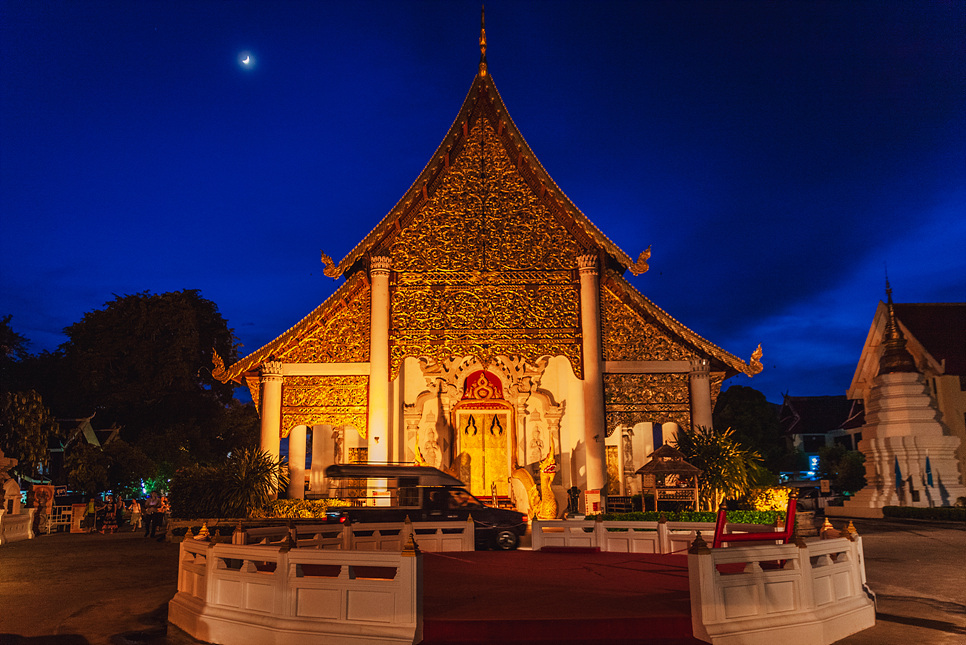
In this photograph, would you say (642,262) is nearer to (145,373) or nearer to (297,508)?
(297,508)

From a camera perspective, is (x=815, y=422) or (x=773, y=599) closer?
(x=773, y=599)

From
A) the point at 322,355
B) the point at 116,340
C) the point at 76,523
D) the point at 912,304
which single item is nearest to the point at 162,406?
the point at 116,340

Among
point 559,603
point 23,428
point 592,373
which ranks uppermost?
point 592,373

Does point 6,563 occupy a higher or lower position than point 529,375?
lower

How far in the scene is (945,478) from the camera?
2216cm

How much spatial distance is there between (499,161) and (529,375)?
6.48 meters

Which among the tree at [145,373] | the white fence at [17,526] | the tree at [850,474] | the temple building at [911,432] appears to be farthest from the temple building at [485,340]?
the tree at [850,474]

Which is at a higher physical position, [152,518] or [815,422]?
[815,422]

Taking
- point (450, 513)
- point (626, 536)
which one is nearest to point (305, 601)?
point (626, 536)

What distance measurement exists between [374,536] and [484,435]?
10.4 m

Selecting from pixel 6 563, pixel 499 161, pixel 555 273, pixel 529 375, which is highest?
pixel 499 161

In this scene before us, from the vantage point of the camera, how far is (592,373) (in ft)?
66.7

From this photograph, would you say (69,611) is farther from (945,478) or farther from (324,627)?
(945,478)

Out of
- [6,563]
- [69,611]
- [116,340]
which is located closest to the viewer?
[69,611]
